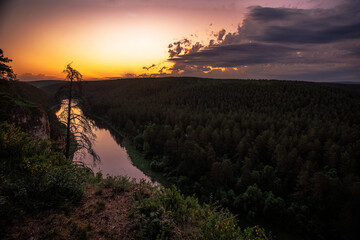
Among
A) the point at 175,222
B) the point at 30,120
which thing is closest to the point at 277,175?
the point at 175,222

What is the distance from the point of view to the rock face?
1945 cm

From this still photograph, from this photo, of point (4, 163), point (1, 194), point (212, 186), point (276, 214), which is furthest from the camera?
point (212, 186)

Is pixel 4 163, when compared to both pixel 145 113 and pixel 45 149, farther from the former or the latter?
pixel 145 113

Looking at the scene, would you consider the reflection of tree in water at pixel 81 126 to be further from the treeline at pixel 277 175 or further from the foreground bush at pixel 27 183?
the foreground bush at pixel 27 183

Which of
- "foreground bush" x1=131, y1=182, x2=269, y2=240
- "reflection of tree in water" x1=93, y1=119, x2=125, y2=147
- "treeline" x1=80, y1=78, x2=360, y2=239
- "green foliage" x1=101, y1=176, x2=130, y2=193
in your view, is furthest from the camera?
"reflection of tree in water" x1=93, y1=119, x2=125, y2=147

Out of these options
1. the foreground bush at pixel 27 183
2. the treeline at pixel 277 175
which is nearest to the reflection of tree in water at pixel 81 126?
the treeline at pixel 277 175

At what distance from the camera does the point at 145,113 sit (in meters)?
87.2

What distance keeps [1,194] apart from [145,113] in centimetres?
8120

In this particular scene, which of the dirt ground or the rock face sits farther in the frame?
the rock face

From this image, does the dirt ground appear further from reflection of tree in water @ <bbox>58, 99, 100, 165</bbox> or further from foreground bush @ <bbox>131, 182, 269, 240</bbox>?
reflection of tree in water @ <bbox>58, 99, 100, 165</bbox>

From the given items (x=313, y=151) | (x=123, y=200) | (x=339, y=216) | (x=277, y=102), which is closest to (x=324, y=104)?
(x=277, y=102)

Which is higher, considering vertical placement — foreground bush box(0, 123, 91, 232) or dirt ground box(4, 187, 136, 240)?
foreground bush box(0, 123, 91, 232)

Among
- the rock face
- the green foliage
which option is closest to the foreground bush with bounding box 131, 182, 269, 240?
the green foliage

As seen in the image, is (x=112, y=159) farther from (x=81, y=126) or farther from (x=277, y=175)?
(x=81, y=126)
